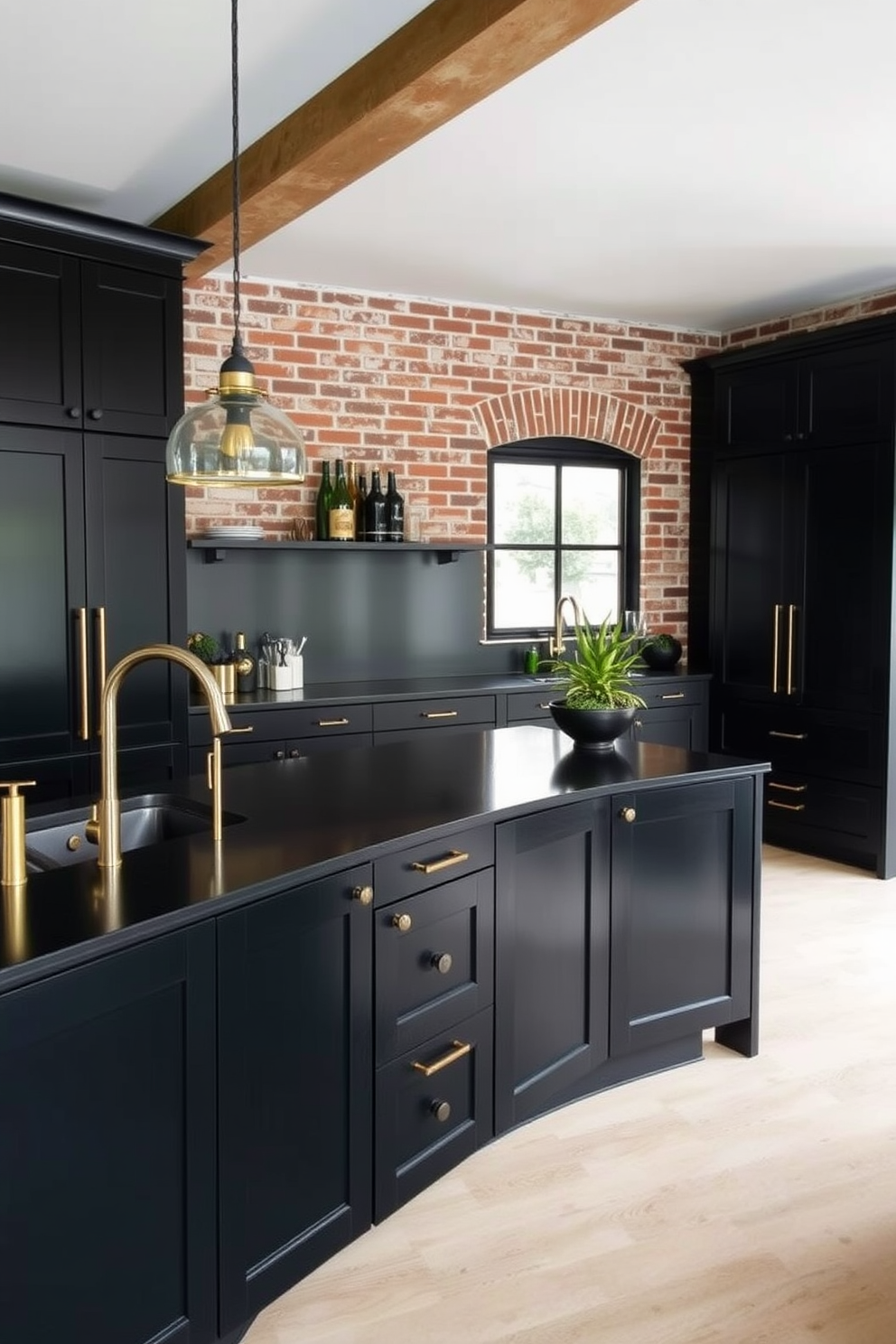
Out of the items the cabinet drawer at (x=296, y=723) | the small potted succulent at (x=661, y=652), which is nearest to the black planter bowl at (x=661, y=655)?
the small potted succulent at (x=661, y=652)

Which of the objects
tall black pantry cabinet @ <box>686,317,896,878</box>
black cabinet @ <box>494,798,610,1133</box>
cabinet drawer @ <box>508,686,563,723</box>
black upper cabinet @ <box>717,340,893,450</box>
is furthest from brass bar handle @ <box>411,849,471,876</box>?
black upper cabinet @ <box>717,340,893,450</box>

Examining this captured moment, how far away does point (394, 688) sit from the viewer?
508cm

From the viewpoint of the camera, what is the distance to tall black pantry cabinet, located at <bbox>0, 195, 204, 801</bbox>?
3824 millimetres

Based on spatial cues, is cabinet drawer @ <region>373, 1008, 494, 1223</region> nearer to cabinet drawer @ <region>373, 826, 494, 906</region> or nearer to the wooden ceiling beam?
cabinet drawer @ <region>373, 826, 494, 906</region>

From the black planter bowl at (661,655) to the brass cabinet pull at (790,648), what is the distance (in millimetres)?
Result: 737

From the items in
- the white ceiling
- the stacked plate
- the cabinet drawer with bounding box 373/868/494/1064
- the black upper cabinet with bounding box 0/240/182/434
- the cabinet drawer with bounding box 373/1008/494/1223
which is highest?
the white ceiling

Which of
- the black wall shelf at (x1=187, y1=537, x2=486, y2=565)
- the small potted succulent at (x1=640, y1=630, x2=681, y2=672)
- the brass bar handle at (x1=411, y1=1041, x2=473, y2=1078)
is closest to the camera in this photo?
the brass bar handle at (x1=411, y1=1041, x2=473, y2=1078)

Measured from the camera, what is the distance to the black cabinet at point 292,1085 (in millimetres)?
1955

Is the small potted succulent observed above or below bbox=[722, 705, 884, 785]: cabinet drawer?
above

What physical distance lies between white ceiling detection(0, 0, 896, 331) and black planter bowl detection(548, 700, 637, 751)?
1.81m

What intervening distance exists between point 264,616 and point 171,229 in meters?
1.75

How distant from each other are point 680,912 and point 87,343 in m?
2.83

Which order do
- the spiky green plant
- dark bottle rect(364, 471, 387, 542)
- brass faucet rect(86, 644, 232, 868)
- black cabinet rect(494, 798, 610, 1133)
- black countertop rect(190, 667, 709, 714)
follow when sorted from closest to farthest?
brass faucet rect(86, 644, 232, 868)
black cabinet rect(494, 798, 610, 1133)
the spiky green plant
black countertop rect(190, 667, 709, 714)
dark bottle rect(364, 471, 387, 542)

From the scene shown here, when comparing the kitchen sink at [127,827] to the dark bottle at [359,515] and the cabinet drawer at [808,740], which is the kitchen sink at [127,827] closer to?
the dark bottle at [359,515]
